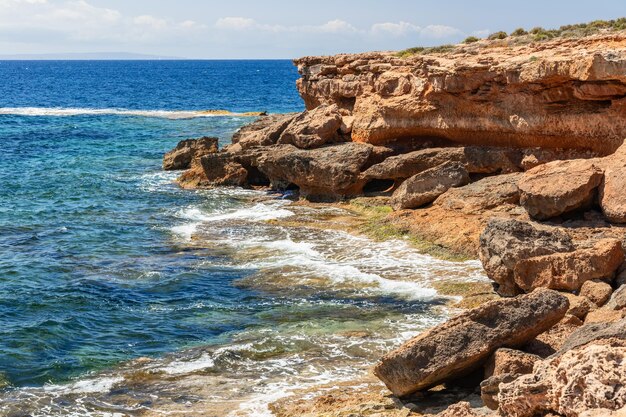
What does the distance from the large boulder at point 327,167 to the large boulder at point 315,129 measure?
23.1 inches

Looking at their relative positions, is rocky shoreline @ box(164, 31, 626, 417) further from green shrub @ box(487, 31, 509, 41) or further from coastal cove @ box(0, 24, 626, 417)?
green shrub @ box(487, 31, 509, 41)

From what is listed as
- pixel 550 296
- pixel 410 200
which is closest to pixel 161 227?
pixel 410 200

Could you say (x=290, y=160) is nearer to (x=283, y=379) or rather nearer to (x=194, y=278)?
(x=194, y=278)

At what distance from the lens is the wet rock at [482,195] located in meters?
24.5

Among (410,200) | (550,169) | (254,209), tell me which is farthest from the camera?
(254,209)

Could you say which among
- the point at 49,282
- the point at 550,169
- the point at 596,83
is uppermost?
the point at 596,83

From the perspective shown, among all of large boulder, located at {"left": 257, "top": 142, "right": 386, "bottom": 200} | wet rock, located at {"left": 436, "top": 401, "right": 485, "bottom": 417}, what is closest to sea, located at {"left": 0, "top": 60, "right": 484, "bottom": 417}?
large boulder, located at {"left": 257, "top": 142, "right": 386, "bottom": 200}

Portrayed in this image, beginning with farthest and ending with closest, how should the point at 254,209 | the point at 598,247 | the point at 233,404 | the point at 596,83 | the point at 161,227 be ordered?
the point at 254,209 < the point at 161,227 < the point at 596,83 < the point at 598,247 < the point at 233,404

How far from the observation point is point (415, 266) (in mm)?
A: 22359

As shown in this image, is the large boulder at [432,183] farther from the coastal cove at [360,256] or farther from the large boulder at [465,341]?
the large boulder at [465,341]

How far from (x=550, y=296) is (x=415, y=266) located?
9258 mm

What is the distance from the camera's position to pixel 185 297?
832 inches

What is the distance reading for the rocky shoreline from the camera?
11914mm

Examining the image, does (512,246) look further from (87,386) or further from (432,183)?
(87,386)
